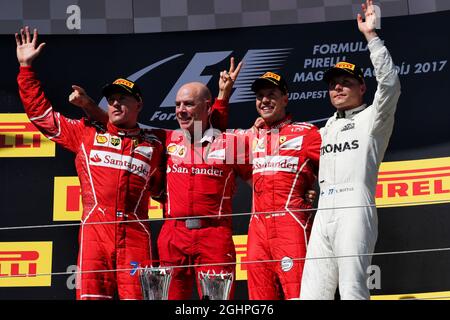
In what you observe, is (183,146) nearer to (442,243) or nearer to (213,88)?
(213,88)

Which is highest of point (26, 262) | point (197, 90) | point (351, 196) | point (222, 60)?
point (222, 60)

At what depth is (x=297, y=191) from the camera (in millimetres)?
4746

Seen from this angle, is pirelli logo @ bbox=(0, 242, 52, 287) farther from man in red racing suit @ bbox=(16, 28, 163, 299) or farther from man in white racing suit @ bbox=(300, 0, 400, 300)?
man in white racing suit @ bbox=(300, 0, 400, 300)

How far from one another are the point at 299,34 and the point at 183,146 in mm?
1342

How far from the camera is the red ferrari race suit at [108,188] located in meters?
4.70

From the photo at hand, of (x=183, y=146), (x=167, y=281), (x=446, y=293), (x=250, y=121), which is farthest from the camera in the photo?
(x=250, y=121)

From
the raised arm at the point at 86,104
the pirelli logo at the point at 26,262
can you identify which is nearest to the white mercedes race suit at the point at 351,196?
the raised arm at the point at 86,104

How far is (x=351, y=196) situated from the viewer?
4.31 meters

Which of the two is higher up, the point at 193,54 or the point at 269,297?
the point at 193,54

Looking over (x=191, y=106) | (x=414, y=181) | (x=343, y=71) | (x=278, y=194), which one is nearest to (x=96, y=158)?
(x=191, y=106)

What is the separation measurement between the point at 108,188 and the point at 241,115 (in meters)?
1.28

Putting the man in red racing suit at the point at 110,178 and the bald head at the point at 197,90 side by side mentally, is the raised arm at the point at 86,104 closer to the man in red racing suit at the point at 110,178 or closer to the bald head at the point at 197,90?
the man in red racing suit at the point at 110,178

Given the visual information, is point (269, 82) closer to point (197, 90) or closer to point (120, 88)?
point (197, 90)
